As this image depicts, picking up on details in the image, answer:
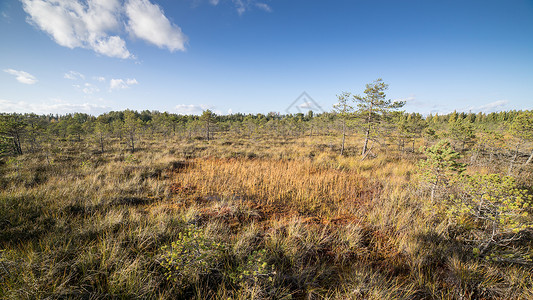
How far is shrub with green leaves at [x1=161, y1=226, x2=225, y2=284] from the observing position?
6.77ft

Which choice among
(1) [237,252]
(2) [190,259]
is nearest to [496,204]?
(1) [237,252]

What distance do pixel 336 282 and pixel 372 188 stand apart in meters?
4.31

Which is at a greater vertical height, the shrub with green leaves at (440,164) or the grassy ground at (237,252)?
the shrub with green leaves at (440,164)

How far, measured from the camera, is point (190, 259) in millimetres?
2154

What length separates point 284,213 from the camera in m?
4.07

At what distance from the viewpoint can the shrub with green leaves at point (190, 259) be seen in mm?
2062

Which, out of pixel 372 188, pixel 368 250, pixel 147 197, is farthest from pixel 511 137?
pixel 147 197

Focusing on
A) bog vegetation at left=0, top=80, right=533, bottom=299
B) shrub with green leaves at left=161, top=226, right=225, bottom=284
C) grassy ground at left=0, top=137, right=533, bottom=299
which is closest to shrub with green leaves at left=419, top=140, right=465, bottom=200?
bog vegetation at left=0, top=80, right=533, bottom=299

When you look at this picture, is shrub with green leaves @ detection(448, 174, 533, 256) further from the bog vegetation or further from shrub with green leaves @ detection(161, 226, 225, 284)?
shrub with green leaves @ detection(161, 226, 225, 284)

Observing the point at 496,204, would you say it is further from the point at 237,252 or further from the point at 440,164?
the point at 237,252

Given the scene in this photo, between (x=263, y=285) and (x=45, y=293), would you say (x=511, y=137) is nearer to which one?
(x=263, y=285)

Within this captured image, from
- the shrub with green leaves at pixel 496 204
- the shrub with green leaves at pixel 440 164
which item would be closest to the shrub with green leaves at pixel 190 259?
the shrub with green leaves at pixel 496 204

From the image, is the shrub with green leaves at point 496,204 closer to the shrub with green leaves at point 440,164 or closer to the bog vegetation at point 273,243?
the bog vegetation at point 273,243

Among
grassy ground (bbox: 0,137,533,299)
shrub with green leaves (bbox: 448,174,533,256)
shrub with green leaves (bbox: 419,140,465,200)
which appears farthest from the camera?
shrub with green leaves (bbox: 419,140,465,200)
